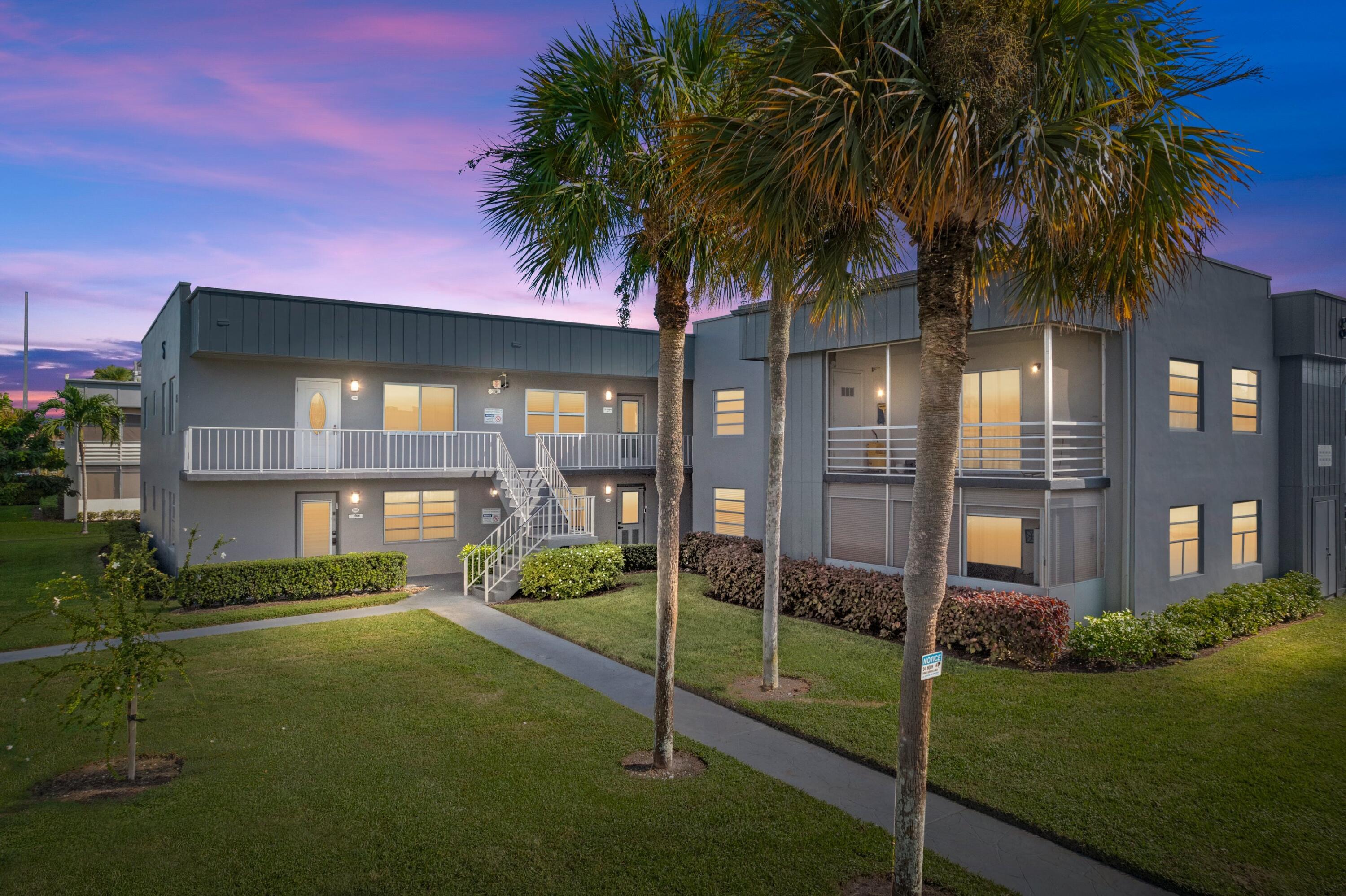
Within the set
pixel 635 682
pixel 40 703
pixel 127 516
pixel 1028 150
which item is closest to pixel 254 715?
pixel 40 703

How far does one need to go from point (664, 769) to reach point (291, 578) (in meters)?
11.0

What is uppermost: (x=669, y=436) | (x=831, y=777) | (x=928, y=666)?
(x=669, y=436)

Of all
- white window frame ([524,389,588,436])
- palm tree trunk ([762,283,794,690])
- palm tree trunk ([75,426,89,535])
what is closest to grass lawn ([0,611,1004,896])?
palm tree trunk ([762,283,794,690])

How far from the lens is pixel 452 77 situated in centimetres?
1181

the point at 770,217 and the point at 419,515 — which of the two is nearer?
the point at 770,217

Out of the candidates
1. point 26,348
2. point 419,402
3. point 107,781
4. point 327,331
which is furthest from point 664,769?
point 26,348

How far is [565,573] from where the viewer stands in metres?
15.2

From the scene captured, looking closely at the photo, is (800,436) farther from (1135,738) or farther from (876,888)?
(876,888)

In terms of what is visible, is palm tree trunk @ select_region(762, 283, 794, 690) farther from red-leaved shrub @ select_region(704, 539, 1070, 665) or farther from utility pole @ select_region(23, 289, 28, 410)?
utility pole @ select_region(23, 289, 28, 410)

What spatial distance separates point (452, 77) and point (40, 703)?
9987mm

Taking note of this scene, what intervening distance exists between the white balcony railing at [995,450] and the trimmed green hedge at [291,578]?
31.0 feet

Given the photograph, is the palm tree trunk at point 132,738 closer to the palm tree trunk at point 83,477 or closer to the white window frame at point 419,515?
the white window frame at point 419,515

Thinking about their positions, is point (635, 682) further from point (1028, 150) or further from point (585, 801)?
point (1028, 150)

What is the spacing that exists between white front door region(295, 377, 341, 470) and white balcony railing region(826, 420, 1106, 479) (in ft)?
36.1
